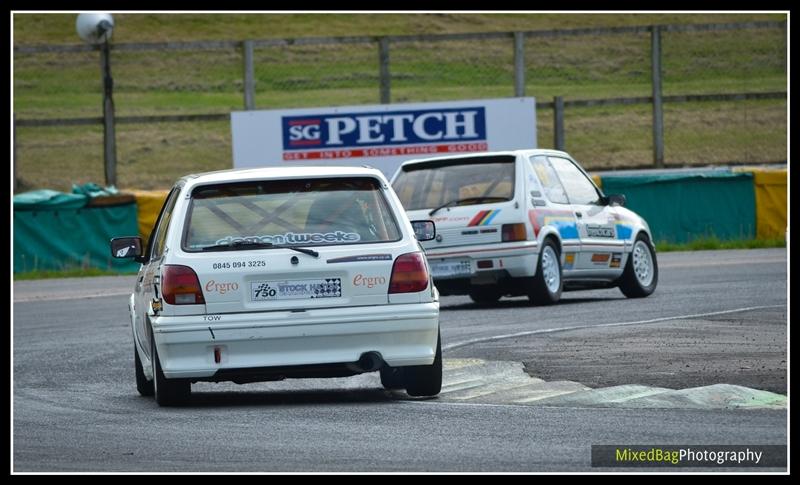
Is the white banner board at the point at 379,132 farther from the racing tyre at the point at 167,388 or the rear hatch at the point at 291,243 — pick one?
the racing tyre at the point at 167,388

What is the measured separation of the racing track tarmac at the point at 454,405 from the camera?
780 centimetres

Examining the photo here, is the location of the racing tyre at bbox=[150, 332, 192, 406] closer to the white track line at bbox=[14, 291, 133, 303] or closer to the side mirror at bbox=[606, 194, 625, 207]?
the side mirror at bbox=[606, 194, 625, 207]

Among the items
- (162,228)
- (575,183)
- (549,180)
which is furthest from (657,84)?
(162,228)

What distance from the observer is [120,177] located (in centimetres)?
4534

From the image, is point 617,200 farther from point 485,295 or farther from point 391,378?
point 391,378

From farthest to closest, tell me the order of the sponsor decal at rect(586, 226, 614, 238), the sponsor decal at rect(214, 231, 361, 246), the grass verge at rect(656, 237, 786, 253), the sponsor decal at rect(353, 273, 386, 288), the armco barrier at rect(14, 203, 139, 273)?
the grass verge at rect(656, 237, 786, 253), the armco barrier at rect(14, 203, 139, 273), the sponsor decal at rect(586, 226, 614, 238), the sponsor decal at rect(214, 231, 361, 246), the sponsor decal at rect(353, 273, 386, 288)

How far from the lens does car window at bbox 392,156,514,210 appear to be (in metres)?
16.5

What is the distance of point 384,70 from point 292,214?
1984 cm

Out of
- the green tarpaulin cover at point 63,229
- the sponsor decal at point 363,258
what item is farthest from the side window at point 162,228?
the green tarpaulin cover at point 63,229

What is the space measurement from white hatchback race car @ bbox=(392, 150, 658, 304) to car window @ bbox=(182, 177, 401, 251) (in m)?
6.19

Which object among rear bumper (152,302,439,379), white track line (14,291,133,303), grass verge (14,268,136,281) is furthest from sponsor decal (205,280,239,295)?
grass verge (14,268,136,281)

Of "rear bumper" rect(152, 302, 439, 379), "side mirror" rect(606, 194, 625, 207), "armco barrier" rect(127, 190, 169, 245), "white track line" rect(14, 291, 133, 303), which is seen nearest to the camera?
"rear bumper" rect(152, 302, 439, 379)


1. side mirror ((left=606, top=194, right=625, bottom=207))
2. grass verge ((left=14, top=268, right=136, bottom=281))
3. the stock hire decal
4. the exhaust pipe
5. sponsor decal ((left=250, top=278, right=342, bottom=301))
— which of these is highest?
the stock hire decal
